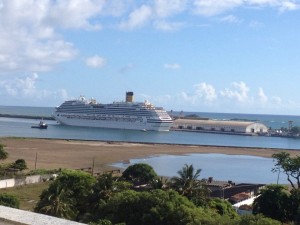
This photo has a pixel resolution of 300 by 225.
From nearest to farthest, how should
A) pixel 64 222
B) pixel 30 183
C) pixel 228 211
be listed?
pixel 64 222
pixel 228 211
pixel 30 183

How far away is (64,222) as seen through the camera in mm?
7316

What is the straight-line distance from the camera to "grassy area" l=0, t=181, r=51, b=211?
81.6 feet

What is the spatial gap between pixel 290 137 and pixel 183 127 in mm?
28985

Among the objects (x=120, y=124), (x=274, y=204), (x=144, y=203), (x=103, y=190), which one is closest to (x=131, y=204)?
(x=144, y=203)

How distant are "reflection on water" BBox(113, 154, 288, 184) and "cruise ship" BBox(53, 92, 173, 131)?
151 ft

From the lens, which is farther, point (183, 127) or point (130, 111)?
point (183, 127)

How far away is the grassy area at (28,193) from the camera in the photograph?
81.6ft

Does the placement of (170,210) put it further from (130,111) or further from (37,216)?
(130,111)

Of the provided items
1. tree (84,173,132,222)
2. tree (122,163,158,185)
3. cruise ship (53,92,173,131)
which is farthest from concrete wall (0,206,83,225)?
cruise ship (53,92,173,131)

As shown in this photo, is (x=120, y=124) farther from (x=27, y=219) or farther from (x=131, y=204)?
(x=27, y=219)

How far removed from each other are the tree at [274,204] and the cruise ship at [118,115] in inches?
3551

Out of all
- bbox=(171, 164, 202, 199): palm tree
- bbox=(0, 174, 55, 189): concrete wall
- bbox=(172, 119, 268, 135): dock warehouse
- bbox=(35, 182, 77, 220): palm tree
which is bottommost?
bbox=(0, 174, 55, 189): concrete wall

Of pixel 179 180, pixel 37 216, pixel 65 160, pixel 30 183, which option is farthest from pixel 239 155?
pixel 37 216

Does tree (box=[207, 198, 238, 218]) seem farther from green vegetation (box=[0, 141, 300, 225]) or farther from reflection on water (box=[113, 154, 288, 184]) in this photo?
reflection on water (box=[113, 154, 288, 184])
